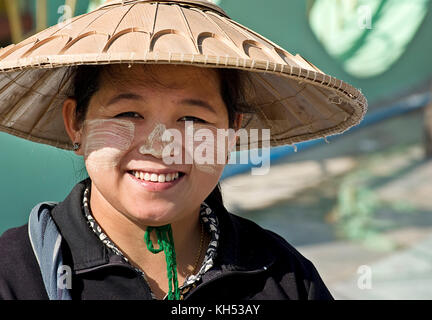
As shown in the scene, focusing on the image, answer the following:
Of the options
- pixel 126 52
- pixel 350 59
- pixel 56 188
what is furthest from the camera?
pixel 350 59

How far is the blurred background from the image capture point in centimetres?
321

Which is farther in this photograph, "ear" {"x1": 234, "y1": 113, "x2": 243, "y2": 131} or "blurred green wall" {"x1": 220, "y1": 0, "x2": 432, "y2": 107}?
"blurred green wall" {"x1": 220, "y1": 0, "x2": 432, "y2": 107}

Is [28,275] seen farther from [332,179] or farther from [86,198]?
[332,179]

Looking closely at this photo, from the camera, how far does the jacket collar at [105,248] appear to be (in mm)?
1445

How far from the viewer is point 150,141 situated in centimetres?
139

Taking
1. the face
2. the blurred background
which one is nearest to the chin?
the face

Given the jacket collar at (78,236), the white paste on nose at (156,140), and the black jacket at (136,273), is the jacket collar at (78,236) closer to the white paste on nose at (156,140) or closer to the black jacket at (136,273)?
the black jacket at (136,273)

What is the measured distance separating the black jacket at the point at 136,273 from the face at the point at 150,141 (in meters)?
0.12

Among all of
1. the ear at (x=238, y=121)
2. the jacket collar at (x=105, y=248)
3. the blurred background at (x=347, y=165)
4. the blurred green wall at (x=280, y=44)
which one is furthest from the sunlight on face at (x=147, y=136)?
the blurred background at (x=347, y=165)

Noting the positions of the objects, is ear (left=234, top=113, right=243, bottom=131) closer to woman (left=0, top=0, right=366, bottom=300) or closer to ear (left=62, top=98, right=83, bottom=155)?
woman (left=0, top=0, right=366, bottom=300)
